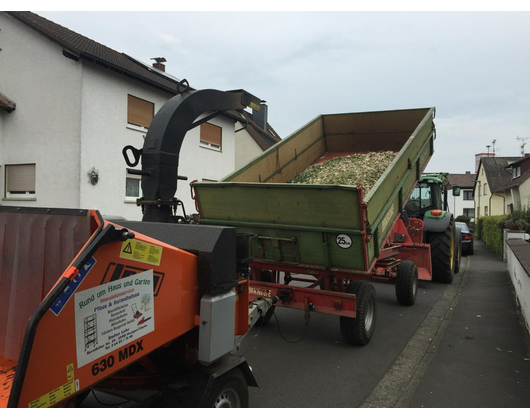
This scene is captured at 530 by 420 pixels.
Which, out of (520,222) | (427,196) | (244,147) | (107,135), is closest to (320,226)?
(427,196)

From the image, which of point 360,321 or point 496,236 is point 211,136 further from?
point 360,321

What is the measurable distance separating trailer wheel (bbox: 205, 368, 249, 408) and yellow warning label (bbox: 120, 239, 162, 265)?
2.95 feet

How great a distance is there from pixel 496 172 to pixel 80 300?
42.9 m

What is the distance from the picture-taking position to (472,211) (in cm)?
5622

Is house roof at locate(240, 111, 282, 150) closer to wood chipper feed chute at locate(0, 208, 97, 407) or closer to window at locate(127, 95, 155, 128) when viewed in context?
window at locate(127, 95, 155, 128)

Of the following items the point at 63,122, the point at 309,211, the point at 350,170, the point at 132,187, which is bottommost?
the point at 309,211

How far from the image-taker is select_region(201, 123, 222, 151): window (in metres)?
16.9

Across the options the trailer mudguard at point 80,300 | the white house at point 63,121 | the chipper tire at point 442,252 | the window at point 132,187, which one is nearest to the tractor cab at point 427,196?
the chipper tire at point 442,252

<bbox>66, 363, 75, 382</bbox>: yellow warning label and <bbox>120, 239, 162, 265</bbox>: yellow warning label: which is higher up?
<bbox>120, 239, 162, 265</bbox>: yellow warning label

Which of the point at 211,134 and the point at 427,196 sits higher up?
the point at 211,134

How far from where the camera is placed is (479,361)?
469 cm

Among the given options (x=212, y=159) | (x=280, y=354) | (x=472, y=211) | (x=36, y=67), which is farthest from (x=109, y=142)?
(x=472, y=211)

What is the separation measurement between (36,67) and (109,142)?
10.0 ft

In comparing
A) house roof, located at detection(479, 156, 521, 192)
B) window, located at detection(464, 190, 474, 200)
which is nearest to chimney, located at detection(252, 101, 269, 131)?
house roof, located at detection(479, 156, 521, 192)
